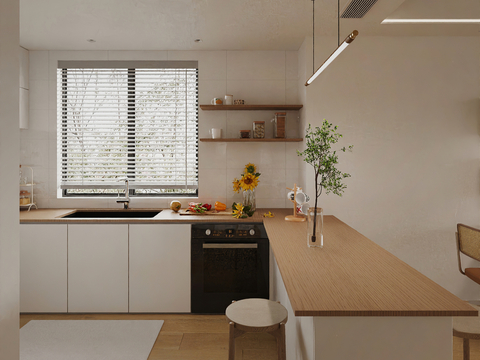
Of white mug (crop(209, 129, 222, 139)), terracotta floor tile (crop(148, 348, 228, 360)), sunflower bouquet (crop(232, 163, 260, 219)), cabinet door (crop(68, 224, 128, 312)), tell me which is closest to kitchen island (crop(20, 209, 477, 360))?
terracotta floor tile (crop(148, 348, 228, 360))

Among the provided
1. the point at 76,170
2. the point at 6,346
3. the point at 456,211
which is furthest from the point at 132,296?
the point at 456,211

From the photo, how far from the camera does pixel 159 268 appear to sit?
302cm

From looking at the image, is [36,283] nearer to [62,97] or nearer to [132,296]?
[132,296]

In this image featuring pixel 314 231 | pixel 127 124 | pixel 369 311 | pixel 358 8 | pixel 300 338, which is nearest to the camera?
pixel 369 311

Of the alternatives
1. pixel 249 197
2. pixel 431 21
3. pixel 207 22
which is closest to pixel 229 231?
pixel 249 197

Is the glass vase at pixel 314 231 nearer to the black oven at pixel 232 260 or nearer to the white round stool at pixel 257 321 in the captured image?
the white round stool at pixel 257 321

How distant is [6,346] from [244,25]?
8.91ft

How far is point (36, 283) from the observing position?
3.00 m

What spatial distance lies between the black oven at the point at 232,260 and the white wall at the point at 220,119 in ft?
2.13

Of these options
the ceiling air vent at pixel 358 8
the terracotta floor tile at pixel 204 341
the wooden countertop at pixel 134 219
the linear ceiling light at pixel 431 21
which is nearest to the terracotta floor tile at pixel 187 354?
the terracotta floor tile at pixel 204 341

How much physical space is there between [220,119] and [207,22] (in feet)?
3.33

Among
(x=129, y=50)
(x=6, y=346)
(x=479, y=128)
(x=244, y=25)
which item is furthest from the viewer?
(x=129, y=50)

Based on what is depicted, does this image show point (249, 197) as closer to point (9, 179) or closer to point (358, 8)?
point (358, 8)

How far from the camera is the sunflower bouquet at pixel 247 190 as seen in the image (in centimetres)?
306
